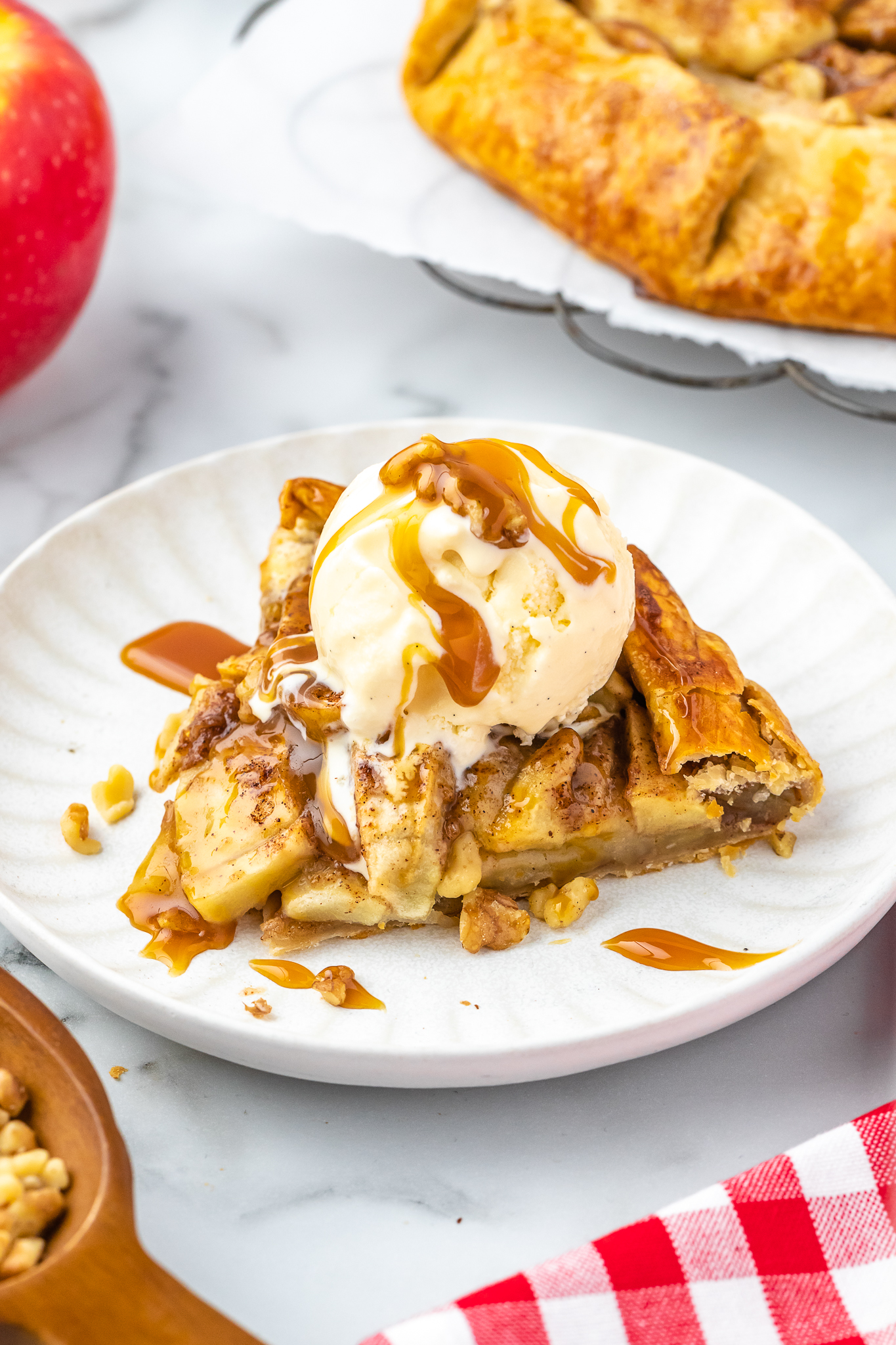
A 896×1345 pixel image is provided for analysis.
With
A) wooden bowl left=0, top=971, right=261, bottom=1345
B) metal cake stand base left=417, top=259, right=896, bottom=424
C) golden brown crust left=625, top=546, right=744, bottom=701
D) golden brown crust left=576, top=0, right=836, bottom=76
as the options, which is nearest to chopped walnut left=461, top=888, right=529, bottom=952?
golden brown crust left=625, top=546, right=744, bottom=701

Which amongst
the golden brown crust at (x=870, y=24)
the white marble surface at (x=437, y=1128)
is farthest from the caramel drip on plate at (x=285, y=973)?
the golden brown crust at (x=870, y=24)

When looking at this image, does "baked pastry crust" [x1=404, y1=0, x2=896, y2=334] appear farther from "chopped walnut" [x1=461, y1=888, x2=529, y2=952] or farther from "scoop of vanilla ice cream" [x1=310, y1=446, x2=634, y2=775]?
"chopped walnut" [x1=461, y1=888, x2=529, y2=952]

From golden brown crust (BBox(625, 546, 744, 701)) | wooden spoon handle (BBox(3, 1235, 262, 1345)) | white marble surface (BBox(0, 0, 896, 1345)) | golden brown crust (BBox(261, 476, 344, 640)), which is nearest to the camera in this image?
wooden spoon handle (BBox(3, 1235, 262, 1345))

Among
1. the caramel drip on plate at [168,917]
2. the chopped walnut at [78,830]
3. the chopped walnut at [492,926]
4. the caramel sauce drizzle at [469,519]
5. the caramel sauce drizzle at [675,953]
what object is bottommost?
the chopped walnut at [78,830]

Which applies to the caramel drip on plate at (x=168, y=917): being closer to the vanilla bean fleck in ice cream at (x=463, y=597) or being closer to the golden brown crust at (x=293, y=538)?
A: the vanilla bean fleck in ice cream at (x=463, y=597)

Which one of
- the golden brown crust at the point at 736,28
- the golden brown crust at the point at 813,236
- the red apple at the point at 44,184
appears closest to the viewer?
the red apple at the point at 44,184

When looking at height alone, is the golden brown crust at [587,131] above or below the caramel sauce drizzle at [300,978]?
above
